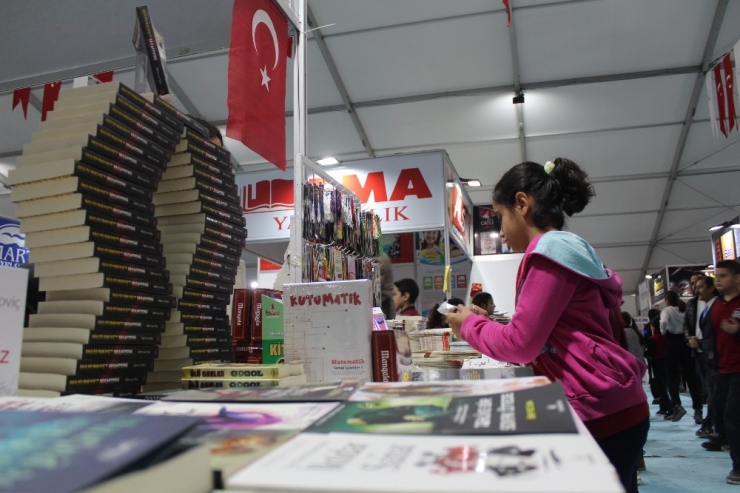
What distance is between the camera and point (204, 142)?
1.48 meters

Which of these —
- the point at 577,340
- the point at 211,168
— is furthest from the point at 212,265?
the point at 577,340

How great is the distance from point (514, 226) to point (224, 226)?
2.66ft

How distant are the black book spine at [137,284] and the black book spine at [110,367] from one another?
15cm

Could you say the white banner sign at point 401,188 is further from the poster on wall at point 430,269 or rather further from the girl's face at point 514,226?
the girl's face at point 514,226

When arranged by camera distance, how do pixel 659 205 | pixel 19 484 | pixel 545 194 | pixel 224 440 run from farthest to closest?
1. pixel 659 205
2. pixel 545 194
3. pixel 224 440
4. pixel 19 484

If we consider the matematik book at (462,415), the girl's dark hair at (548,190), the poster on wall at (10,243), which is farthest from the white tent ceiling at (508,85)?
the matematik book at (462,415)

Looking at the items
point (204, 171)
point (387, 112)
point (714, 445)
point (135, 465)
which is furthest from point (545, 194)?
point (387, 112)

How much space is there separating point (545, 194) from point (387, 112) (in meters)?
5.64

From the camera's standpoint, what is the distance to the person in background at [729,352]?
3654mm

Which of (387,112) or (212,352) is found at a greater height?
(387,112)

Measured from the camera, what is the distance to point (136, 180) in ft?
3.94

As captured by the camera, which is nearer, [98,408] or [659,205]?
[98,408]

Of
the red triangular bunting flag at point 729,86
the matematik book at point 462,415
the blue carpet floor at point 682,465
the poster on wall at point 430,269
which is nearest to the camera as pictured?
the matematik book at point 462,415

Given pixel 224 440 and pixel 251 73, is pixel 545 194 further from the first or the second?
pixel 224 440
